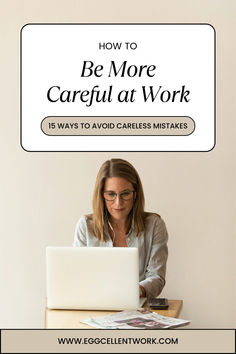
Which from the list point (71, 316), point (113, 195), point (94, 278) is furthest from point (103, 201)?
point (71, 316)

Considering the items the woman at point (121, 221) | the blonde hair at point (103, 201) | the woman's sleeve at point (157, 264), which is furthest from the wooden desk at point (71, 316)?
the blonde hair at point (103, 201)

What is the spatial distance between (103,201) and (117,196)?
7 centimetres

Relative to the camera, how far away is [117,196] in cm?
287

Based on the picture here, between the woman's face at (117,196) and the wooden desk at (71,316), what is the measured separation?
618 millimetres

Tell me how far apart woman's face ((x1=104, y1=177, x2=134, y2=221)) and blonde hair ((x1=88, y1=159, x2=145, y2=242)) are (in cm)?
2

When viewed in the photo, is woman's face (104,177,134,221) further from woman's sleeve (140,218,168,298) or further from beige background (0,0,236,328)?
beige background (0,0,236,328)

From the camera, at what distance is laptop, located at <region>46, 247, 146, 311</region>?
227 centimetres

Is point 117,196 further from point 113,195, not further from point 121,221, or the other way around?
point 121,221

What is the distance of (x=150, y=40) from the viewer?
346cm

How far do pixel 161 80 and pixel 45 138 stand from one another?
0.73 metres

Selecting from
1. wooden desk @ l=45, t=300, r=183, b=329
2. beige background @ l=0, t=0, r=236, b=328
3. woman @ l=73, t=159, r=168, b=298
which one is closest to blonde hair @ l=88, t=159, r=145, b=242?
woman @ l=73, t=159, r=168, b=298

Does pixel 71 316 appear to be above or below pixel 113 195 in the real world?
below

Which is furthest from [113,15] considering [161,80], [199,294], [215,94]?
[199,294]

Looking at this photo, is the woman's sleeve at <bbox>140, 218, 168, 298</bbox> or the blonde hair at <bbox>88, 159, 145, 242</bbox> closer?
the woman's sleeve at <bbox>140, 218, 168, 298</bbox>
